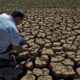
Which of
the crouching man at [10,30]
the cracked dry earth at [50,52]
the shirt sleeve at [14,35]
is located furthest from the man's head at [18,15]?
the cracked dry earth at [50,52]

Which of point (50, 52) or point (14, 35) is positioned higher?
point (14, 35)

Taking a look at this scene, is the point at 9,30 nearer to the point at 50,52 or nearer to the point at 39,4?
the point at 50,52

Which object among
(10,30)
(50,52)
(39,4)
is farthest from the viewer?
(39,4)

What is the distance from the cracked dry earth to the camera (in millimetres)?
3711

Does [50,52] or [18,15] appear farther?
[50,52]

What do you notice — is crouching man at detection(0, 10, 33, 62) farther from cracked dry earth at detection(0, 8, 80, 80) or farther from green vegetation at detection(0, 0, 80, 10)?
green vegetation at detection(0, 0, 80, 10)

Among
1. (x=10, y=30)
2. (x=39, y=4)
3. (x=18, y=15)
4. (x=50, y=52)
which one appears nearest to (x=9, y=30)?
(x=10, y=30)

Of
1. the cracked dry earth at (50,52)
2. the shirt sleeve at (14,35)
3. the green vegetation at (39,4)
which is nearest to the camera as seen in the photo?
the shirt sleeve at (14,35)

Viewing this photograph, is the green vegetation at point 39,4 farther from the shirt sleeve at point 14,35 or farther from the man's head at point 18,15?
the shirt sleeve at point 14,35

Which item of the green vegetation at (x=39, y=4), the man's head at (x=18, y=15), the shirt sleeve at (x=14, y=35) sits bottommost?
the green vegetation at (x=39, y=4)

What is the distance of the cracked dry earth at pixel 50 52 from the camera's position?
371 centimetres

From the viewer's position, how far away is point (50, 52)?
4504 mm

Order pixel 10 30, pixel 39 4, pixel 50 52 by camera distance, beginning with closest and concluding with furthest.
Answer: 1. pixel 10 30
2. pixel 50 52
3. pixel 39 4

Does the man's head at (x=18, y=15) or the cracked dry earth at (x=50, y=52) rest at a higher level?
the man's head at (x=18, y=15)
